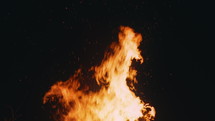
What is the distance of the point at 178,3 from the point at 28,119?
5.44 m

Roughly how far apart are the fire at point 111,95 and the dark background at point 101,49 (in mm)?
1537

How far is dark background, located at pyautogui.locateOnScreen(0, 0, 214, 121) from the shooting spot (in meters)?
6.65

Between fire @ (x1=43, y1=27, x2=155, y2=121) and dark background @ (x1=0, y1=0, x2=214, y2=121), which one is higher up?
dark background @ (x1=0, y1=0, x2=214, y2=121)

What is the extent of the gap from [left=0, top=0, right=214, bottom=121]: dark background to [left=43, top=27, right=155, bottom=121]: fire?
154 centimetres

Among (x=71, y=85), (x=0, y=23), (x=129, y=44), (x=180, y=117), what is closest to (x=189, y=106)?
(x=180, y=117)

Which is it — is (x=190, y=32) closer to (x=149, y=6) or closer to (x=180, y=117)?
(x=149, y=6)

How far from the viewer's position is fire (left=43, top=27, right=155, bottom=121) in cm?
459

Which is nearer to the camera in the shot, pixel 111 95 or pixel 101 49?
pixel 111 95

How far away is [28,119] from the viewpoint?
257 inches

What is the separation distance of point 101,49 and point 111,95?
2227mm

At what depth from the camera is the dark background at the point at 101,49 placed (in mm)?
6648

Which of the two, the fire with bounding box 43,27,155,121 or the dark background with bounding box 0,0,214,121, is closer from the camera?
the fire with bounding box 43,27,155,121

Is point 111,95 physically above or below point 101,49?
below

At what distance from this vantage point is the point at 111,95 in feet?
15.3
